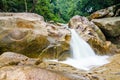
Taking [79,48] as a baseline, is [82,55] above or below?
below

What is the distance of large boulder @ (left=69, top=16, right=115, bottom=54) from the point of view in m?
13.5

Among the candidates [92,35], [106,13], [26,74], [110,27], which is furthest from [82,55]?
[26,74]

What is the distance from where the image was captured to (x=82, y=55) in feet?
40.9

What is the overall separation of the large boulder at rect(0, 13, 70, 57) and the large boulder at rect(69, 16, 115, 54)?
8.51 ft

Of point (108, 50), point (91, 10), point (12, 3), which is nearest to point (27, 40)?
point (108, 50)

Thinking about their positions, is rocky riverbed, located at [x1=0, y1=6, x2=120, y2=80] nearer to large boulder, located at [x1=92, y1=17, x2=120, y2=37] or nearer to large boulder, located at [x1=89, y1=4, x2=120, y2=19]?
large boulder, located at [x1=92, y1=17, x2=120, y2=37]

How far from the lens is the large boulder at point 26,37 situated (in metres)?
10.0

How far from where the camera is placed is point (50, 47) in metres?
10.8

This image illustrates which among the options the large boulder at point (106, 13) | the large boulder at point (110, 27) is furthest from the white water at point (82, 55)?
the large boulder at point (106, 13)

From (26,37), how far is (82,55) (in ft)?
11.8

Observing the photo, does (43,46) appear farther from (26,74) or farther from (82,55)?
(26,74)

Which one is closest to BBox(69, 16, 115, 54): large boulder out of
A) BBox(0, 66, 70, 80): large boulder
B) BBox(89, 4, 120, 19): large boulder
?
BBox(89, 4, 120, 19): large boulder

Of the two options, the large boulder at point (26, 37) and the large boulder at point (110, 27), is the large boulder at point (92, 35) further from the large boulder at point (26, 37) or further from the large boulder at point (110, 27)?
the large boulder at point (26, 37)

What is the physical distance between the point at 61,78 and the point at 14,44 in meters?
5.83
